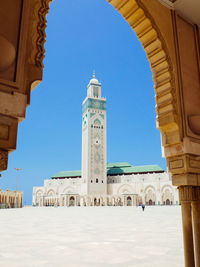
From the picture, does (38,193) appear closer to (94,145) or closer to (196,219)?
(94,145)

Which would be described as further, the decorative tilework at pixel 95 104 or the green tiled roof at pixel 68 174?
the green tiled roof at pixel 68 174

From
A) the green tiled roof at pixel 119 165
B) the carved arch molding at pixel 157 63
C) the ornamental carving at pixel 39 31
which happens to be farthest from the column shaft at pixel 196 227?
the green tiled roof at pixel 119 165

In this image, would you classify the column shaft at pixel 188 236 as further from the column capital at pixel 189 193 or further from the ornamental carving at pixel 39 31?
the ornamental carving at pixel 39 31

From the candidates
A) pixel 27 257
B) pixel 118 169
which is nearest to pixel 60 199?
pixel 118 169

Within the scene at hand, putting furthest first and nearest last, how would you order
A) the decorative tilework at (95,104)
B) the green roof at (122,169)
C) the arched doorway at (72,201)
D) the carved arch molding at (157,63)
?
the decorative tilework at (95,104) → the green roof at (122,169) → the arched doorway at (72,201) → the carved arch molding at (157,63)

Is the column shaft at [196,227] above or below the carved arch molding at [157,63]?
below

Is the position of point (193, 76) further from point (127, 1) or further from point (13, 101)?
point (13, 101)

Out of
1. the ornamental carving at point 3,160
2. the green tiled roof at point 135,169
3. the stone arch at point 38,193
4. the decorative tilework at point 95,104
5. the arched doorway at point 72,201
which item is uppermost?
the decorative tilework at point 95,104

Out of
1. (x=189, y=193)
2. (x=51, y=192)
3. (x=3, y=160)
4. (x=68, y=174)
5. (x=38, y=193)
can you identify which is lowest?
(x=38, y=193)

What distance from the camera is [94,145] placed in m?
44.2

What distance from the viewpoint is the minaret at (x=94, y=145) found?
4281 centimetres

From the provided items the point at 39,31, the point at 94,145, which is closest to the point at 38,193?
the point at 94,145

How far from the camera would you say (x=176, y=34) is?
9.76 feet

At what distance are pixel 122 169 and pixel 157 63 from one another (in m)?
45.3
